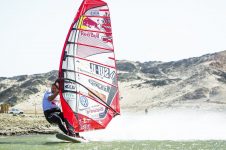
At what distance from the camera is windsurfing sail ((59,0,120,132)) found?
53.2 ft

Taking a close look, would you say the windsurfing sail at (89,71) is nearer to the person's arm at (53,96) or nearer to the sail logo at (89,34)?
the sail logo at (89,34)

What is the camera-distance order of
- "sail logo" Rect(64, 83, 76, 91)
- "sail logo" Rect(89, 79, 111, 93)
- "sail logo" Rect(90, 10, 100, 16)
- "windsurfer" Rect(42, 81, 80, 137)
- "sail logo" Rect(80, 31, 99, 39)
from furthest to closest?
"sail logo" Rect(90, 10, 100, 16)
"sail logo" Rect(89, 79, 111, 93)
"sail logo" Rect(80, 31, 99, 39)
"sail logo" Rect(64, 83, 76, 91)
"windsurfer" Rect(42, 81, 80, 137)

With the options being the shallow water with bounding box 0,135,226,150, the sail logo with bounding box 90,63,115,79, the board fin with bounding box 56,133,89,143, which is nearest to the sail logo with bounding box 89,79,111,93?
the sail logo with bounding box 90,63,115,79

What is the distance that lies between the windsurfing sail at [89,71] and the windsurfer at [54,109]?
0.17 metres

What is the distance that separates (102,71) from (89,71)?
522mm

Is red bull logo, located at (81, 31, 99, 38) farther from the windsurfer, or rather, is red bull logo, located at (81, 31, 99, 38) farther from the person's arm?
the person's arm

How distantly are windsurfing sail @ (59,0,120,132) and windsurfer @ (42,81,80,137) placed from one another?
0.17 meters

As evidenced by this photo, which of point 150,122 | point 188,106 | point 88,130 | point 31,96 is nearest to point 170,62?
point 31,96

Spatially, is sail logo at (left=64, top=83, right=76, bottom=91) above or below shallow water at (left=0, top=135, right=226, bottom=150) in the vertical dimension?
above

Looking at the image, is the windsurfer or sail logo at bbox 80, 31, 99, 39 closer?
the windsurfer

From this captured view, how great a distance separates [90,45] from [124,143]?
3508 millimetres

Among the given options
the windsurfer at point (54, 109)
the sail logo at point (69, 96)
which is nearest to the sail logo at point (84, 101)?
the sail logo at point (69, 96)

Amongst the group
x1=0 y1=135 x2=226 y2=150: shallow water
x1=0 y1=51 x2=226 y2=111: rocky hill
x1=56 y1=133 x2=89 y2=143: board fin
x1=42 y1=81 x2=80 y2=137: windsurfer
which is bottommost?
x1=0 y1=51 x2=226 y2=111: rocky hill

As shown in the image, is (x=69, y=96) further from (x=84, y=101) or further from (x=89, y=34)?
(x=89, y=34)
